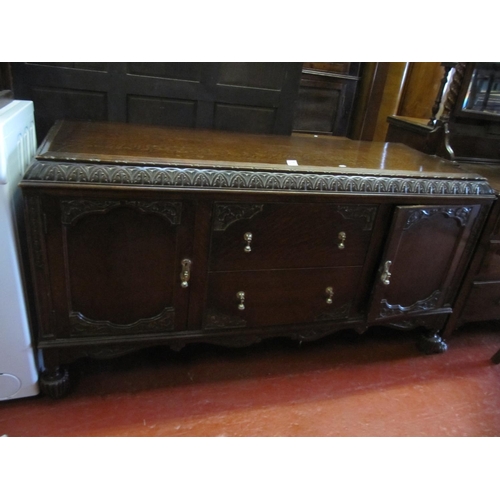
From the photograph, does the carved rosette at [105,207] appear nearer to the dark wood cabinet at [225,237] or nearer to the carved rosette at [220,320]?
the dark wood cabinet at [225,237]

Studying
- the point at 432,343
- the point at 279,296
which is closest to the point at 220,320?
the point at 279,296

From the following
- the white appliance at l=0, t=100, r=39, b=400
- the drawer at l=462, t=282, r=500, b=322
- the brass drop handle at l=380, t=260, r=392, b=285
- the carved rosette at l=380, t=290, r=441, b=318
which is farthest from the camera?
the drawer at l=462, t=282, r=500, b=322

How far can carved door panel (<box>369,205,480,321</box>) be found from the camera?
1.31 m

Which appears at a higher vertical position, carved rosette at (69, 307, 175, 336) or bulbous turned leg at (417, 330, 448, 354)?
carved rosette at (69, 307, 175, 336)

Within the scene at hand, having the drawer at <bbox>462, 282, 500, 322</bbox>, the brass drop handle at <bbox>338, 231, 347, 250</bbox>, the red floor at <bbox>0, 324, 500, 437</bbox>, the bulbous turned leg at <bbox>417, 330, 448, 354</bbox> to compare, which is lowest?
the red floor at <bbox>0, 324, 500, 437</bbox>

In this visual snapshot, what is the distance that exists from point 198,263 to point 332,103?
5.71ft

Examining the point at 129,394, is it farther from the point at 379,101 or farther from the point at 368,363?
the point at 379,101

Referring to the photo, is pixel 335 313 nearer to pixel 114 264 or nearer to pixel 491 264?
pixel 491 264

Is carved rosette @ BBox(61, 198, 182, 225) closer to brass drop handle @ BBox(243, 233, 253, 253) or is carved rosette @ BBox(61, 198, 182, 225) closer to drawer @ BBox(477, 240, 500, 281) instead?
brass drop handle @ BBox(243, 233, 253, 253)

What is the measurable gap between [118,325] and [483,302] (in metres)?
1.42

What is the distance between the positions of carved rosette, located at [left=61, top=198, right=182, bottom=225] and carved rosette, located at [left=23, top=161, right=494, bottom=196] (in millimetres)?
54

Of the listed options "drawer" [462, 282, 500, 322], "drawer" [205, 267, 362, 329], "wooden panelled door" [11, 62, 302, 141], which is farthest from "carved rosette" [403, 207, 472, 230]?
"wooden panelled door" [11, 62, 302, 141]

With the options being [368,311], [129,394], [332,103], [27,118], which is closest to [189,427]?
[129,394]

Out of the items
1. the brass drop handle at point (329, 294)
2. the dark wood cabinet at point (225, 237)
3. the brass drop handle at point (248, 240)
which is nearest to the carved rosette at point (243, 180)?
the dark wood cabinet at point (225, 237)
